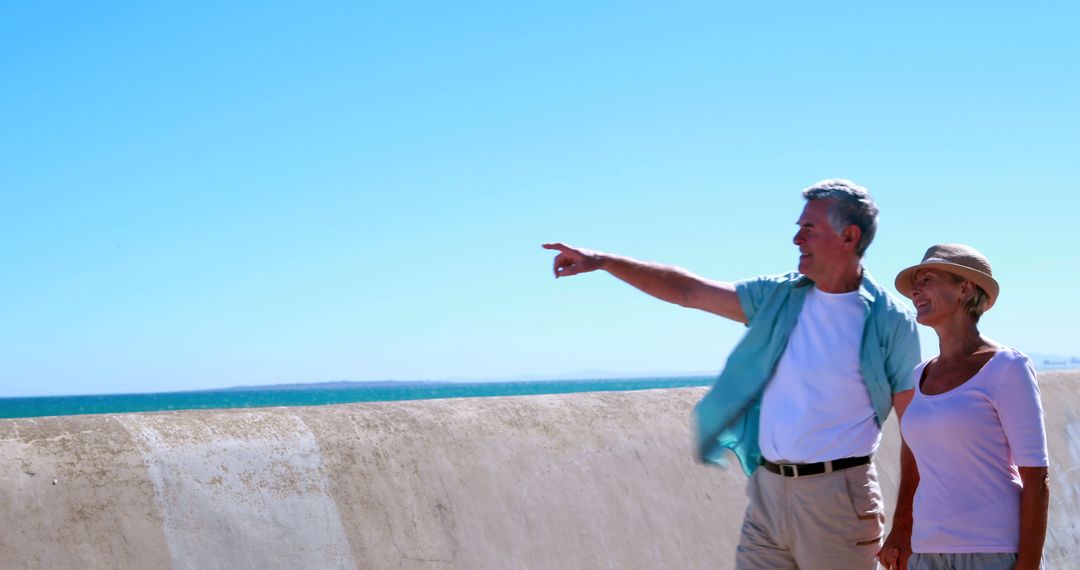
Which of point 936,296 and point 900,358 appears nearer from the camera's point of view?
point 936,296

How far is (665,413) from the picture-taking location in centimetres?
480

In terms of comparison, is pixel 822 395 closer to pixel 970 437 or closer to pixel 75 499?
pixel 970 437

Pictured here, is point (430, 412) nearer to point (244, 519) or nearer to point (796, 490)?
point (244, 519)

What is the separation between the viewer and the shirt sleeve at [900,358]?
125 inches

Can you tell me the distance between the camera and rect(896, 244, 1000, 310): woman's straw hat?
279 cm

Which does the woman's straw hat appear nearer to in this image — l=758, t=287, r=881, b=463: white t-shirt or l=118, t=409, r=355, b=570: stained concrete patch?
l=758, t=287, r=881, b=463: white t-shirt

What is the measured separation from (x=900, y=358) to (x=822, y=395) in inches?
9.6

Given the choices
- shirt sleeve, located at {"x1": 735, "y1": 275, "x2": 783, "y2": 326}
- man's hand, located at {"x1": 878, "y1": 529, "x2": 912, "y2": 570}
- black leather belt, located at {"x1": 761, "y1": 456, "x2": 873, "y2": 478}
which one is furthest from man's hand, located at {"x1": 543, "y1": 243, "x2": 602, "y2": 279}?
man's hand, located at {"x1": 878, "y1": 529, "x2": 912, "y2": 570}

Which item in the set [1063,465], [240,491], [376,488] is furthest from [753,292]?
[1063,465]

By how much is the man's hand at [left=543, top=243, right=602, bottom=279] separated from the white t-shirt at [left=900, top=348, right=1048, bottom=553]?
1.08 meters

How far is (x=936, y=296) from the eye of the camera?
9.32 feet

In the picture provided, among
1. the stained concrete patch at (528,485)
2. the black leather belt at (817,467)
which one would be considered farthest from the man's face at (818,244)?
the stained concrete patch at (528,485)

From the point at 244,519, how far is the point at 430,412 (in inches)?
34.4

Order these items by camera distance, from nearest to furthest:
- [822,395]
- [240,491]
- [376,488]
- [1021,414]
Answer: [1021,414] < [822,395] < [240,491] < [376,488]
